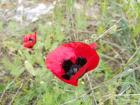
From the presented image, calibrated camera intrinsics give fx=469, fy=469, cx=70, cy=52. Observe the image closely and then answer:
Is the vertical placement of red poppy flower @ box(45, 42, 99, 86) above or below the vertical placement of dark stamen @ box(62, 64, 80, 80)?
above

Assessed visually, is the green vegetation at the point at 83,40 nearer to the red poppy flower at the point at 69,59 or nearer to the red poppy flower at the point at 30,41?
the red poppy flower at the point at 30,41

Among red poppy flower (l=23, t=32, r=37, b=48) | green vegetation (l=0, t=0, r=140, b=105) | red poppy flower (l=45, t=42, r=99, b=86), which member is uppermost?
red poppy flower (l=45, t=42, r=99, b=86)

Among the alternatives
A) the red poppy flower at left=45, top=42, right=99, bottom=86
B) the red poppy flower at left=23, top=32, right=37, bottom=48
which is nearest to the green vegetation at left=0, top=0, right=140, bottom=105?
the red poppy flower at left=23, top=32, right=37, bottom=48

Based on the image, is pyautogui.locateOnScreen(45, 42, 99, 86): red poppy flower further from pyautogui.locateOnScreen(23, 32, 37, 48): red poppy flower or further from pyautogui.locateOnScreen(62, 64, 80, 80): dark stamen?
pyautogui.locateOnScreen(23, 32, 37, 48): red poppy flower

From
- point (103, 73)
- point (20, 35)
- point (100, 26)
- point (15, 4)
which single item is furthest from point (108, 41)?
point (15, 4)

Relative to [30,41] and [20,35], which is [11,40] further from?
[30,41]

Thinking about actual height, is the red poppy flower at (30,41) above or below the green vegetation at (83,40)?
above

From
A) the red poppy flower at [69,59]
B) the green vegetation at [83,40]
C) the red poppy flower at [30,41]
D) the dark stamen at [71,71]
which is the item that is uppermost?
the red poppy flower at [69,59]

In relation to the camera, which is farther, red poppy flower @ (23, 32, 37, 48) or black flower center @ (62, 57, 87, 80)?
red poppy flower @ (23, 32, 37, 48)

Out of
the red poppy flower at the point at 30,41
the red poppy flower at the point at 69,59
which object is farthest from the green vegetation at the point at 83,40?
the red poppy flower at the point at 69,59
